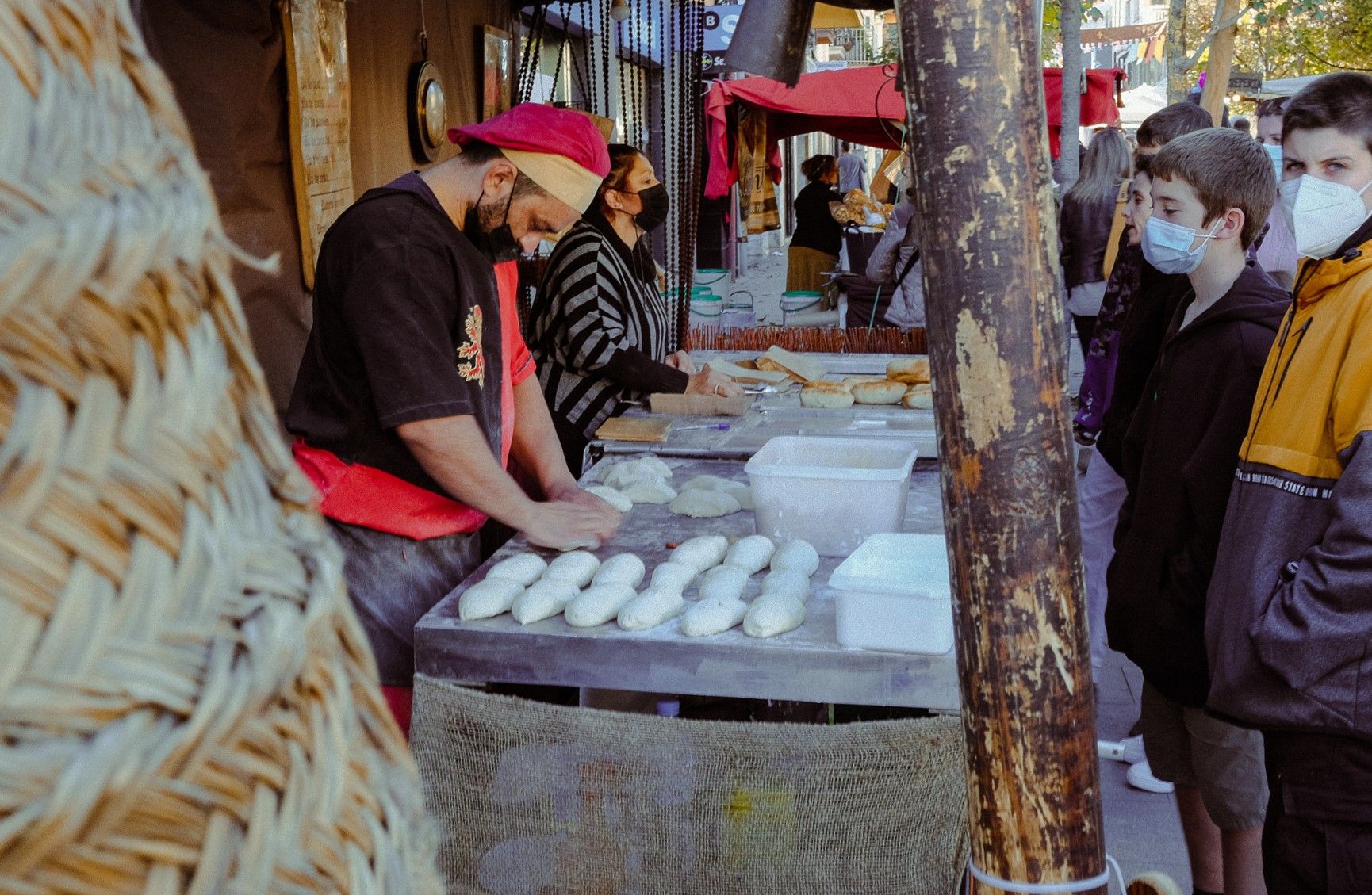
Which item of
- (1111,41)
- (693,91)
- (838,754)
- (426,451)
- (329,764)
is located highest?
(1111,41)

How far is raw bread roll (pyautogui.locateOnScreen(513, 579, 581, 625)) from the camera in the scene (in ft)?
7.89

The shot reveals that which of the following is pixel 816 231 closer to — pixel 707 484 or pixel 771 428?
pixel 771 428

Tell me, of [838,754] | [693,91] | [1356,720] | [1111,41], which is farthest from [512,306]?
[1111,41]

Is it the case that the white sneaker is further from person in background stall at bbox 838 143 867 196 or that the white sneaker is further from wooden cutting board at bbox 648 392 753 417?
person in background stall at bbox 838 143 867 196

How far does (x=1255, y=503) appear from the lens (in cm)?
217

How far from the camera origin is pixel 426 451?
8.57 ft

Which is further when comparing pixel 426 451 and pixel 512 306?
pixel 512 306

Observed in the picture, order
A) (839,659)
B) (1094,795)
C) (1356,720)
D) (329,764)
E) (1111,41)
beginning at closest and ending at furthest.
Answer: (329,764) → (1094,795) → (1356,720) → (839,659) → (1111,41)

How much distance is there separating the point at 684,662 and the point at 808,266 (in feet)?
34.1

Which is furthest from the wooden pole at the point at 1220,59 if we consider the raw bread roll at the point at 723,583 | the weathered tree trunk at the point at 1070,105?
the raw bread roll at the point at 723,583

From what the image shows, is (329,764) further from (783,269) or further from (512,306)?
(783,269)

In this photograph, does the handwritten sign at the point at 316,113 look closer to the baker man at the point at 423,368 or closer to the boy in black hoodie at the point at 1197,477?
the baker man at the point at 423,368

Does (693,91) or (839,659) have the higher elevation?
(693,91)

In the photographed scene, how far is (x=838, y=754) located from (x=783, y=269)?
19.8 meters
